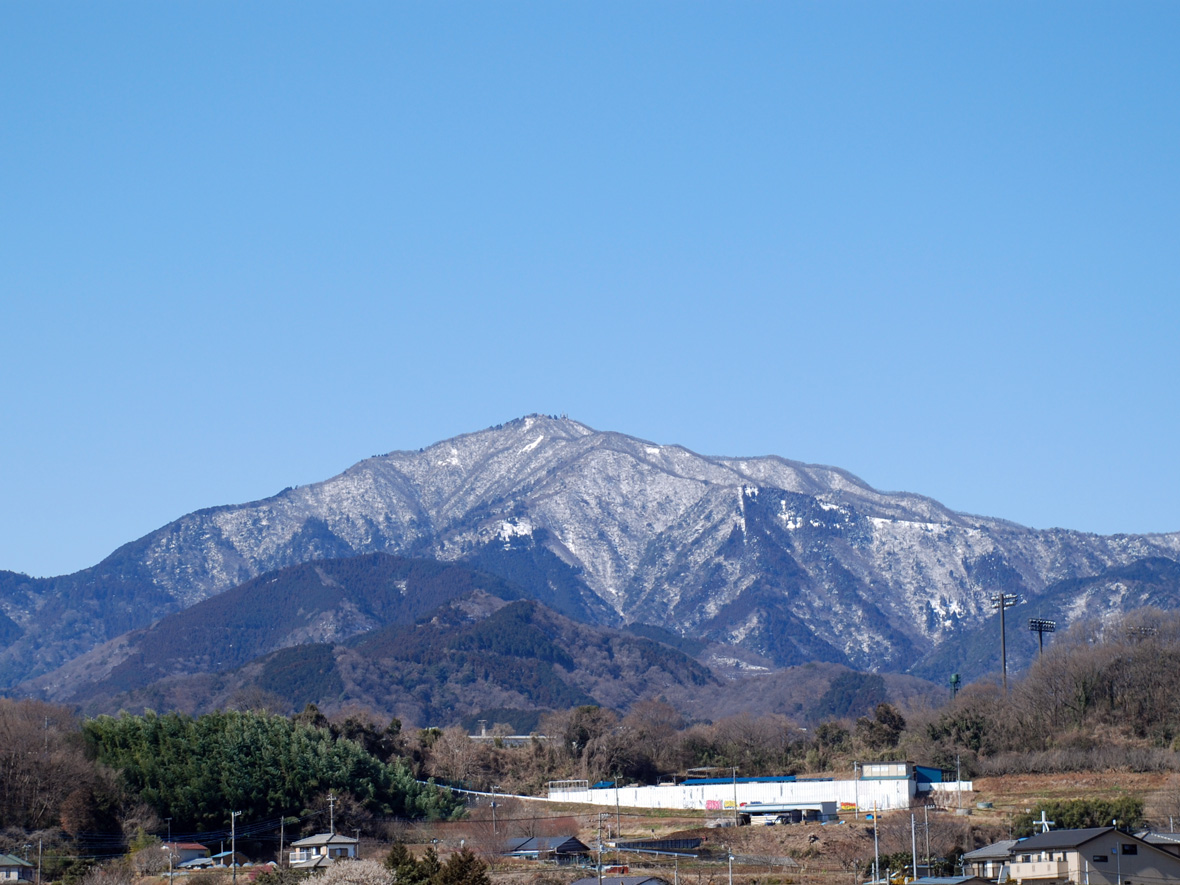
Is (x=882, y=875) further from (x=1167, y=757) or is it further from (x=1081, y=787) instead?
(x=1167, y=757)

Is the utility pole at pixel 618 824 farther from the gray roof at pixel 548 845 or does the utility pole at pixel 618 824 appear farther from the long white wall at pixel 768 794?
the gray roof at pixel 548 845

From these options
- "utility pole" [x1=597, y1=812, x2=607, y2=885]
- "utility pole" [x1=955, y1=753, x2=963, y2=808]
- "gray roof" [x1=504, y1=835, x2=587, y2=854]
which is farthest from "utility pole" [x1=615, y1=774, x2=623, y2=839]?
"utility pole" [x1=955, y1=753, x2=963, y2=808]

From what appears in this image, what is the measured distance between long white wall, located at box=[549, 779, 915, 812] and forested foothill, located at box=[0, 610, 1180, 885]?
1145 cm

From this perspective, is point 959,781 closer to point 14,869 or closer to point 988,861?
point 988,861

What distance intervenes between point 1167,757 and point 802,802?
24.2 meters

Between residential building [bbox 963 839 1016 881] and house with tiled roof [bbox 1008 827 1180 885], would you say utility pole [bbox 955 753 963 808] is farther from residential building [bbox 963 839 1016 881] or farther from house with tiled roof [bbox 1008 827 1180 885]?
house with tiled roof [bbox 1008 827 1180 885]

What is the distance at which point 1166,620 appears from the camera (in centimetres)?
14238

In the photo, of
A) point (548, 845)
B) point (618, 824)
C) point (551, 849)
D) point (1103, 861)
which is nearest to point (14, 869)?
point (551, 849)

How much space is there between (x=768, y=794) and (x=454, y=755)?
38.7 metres

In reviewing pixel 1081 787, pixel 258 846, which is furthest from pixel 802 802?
pixel 258 846

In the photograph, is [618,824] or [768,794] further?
[768,794]

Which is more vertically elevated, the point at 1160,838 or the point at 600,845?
the point at 1160,838

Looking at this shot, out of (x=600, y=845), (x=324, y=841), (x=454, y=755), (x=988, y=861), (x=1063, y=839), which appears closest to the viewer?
(x=1063, y=839)

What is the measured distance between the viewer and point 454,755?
14325 centimetres
